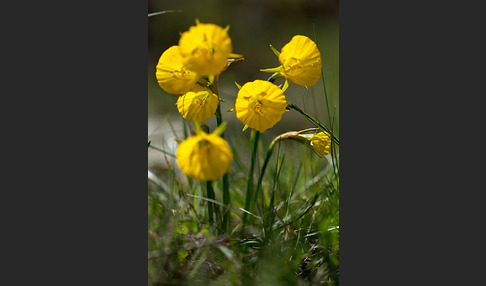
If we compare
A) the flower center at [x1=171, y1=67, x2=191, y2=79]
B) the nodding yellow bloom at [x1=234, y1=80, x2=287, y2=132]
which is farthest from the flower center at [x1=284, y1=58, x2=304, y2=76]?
the flower center at [x1=171, y1=67, x2=191, y2=79]

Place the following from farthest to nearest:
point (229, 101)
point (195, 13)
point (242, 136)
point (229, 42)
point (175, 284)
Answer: point (242, 136), point (229, 101), point (195, 13), point (175, 284), point (229, 42)

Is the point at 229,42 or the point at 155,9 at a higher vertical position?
the point at 155,9

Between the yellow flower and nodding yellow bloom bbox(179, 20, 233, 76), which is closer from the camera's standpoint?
nodding yellow bloom bbox(179, 20, 233, 76)

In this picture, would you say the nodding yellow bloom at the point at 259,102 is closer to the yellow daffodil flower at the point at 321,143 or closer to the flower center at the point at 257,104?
the flower center at the point at 257,104

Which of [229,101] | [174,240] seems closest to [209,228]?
[174,240]

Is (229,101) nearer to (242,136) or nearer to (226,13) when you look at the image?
(226,13)

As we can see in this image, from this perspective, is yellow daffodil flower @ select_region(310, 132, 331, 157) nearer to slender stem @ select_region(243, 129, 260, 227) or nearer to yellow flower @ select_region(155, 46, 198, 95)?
slender stem @ select_region(243, 129, 260, 227)
